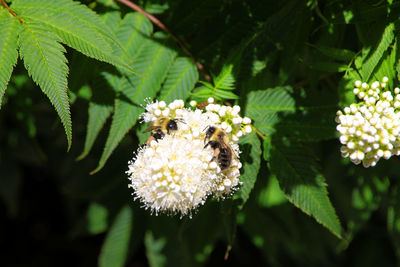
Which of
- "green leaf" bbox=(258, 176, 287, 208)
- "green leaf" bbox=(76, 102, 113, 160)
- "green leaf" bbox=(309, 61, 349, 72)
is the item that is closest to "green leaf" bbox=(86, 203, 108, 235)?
"green leaf" bbox=(258, 176, 287, 208)

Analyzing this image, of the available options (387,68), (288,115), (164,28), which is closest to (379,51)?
(387,68)

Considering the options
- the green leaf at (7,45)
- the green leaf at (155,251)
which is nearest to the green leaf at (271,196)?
the green leaf at (155,251)

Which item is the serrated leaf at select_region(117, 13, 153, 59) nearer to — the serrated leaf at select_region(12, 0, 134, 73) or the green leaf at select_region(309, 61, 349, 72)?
the serrated leaf at select_region(12, 0, 134, 73)

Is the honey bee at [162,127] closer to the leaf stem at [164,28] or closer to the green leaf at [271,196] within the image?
the leaf stem at [164,28]

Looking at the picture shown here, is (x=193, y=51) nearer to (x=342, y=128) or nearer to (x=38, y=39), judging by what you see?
(x=38, y=39)

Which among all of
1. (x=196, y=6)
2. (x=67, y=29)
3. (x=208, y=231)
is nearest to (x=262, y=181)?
(x=208, y=231)

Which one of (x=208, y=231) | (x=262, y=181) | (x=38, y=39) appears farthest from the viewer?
(x=208, y=231)
